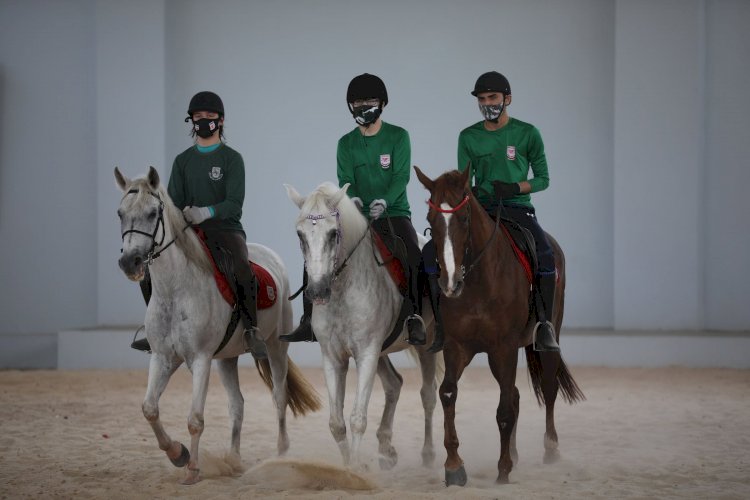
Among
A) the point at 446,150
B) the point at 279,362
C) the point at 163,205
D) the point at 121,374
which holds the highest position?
the point at 446,150

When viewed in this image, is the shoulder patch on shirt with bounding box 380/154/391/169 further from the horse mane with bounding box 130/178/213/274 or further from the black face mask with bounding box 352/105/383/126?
the horse mane with bounding box 130/178/213/274

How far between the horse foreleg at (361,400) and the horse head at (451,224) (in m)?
0.66

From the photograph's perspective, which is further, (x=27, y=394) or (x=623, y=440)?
(x=27, y=394)

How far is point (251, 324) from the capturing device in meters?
5.41

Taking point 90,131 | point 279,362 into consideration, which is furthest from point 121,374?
point 279,362

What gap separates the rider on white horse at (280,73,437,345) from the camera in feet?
17.8

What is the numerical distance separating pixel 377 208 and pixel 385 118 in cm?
707

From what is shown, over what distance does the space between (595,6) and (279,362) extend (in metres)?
7.85

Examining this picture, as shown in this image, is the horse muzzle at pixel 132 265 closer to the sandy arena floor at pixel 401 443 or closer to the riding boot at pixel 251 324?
the riding boot at pixel 251 324

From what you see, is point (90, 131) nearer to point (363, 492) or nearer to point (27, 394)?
point (27, 394)

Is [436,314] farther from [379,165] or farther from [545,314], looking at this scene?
[379,165]

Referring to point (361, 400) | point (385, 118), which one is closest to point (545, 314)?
point (361, 400)

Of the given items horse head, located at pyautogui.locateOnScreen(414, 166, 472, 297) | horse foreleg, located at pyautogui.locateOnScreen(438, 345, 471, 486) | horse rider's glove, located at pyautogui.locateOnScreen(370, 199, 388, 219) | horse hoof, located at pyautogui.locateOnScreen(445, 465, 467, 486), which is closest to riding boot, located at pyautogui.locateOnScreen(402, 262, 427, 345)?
horse foreleg, located at pyautogui.locateOnScreen(438, 345, 471, 486)

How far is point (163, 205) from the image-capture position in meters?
4.89
